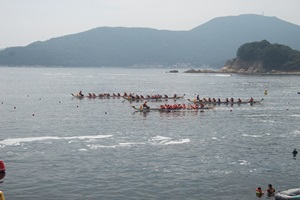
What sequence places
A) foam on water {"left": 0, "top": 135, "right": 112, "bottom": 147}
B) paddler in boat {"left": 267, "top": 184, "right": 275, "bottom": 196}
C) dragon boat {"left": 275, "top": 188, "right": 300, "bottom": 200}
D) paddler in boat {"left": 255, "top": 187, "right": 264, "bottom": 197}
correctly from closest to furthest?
dragon boat {"left": 275, "top": 188, "right": 300, "bottom": 200} → paddler in boat {"left": 255, "top": 187, "right": 264, "bottom": 197} → paddler in boat {"left": 267, "top": 184, "right": 275, "bottom": 196} → foam on water {"left": 0, "top": 135, "right": 112, "bottom": 147}

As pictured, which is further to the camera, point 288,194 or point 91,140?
point 91,140

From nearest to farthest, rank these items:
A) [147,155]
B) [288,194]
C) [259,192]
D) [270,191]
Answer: [288,194] → [259,192] → [270,191] → [147,155]

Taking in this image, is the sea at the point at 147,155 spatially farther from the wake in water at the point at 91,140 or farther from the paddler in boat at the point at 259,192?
the paddler in boat at the point at 259,192

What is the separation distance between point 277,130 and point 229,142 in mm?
13544

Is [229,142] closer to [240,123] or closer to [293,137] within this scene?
[293,137]

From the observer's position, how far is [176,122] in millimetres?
76500

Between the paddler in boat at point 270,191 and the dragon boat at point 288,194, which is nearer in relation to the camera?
the dragon boat at point 288,194

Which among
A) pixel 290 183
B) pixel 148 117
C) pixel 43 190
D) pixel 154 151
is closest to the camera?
pixel 43 190

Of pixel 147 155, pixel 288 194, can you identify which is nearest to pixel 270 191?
pixel 288 194

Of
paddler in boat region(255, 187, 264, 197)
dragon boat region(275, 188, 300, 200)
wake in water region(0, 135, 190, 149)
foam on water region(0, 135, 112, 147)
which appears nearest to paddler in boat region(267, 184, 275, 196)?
paddler in boat region(255, 187, 264, 197)

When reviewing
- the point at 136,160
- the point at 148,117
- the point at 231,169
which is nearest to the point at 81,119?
the point at 148,117

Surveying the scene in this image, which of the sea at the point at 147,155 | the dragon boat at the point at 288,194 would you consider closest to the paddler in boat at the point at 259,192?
the sea at the point at 147,155

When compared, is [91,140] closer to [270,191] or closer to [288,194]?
[270,191]

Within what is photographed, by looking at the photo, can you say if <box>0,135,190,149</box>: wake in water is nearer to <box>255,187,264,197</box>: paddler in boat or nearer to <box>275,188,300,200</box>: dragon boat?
<box>255,187,264,197</box>: paddler in boat
